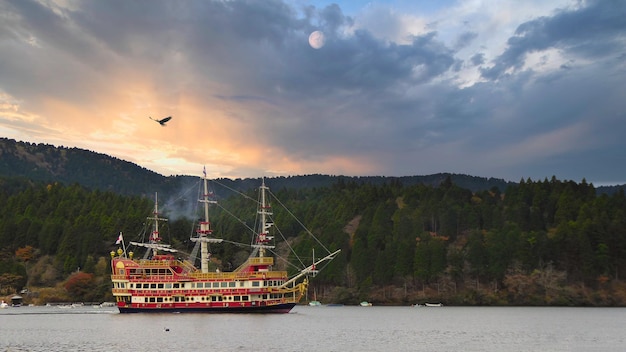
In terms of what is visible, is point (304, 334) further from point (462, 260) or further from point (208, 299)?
point (462, 260)

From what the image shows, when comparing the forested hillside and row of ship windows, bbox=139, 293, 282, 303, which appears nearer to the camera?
row of ship windows, bbox=139, 293, 282, 303

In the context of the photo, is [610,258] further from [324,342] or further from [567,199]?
[324,342]

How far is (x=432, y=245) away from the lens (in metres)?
173

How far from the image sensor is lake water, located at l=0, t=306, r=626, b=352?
6806cm

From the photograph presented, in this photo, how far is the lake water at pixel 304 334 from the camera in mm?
68062

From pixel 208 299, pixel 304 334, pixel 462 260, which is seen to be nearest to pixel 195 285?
pixel 208 299

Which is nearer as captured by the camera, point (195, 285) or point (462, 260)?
point (195, 285)

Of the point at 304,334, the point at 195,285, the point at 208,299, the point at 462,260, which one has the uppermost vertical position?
the point at 462,260

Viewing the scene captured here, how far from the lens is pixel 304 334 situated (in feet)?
263

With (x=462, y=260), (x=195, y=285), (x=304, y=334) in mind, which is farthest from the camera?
(x=462, y=260)

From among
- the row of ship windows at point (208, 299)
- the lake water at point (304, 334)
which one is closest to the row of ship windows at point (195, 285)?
the row of ship windows at point (208, 299)

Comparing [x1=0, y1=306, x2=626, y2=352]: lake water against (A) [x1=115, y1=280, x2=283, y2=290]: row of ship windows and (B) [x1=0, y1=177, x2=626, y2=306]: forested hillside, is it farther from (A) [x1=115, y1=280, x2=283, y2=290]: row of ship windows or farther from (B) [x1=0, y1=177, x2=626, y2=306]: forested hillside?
(B) [x1=0, y1=177, x2=626, y2=306]: forested hillside

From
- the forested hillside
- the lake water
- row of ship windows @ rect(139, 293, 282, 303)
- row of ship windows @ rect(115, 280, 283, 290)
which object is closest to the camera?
the lake water

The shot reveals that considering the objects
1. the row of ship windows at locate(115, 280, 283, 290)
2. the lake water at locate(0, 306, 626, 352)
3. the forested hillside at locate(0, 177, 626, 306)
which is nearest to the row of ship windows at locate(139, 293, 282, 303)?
the row of ship windows at locate(115, 280, 283, 290)
